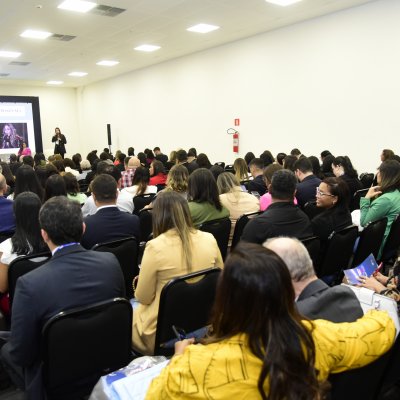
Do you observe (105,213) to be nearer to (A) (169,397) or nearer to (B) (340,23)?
(A) (169,397)

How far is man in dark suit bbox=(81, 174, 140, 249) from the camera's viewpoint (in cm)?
293

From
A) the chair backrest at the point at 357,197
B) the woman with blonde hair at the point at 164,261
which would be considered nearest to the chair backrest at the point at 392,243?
the chair backrest at the point at 357,197

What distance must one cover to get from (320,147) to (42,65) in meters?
9.34

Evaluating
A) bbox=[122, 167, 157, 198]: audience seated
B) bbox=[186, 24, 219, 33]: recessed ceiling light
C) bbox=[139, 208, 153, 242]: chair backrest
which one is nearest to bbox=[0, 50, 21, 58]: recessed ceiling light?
bbox=[186, 24, 219, 33]: recessed ceiling light

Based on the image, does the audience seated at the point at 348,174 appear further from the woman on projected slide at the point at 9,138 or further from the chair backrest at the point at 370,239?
the woman on projected slide at the point at 9,138

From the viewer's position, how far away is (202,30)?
891cm

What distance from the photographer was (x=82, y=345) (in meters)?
1.71

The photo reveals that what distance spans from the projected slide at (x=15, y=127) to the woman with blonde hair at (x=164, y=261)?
14.7 meters

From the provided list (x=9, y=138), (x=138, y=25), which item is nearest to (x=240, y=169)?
(x=138, y=25)

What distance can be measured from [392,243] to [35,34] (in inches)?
341

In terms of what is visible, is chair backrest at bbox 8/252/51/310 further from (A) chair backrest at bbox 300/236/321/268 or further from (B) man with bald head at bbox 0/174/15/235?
(A) chair backrest at bbox 300/236/321/268

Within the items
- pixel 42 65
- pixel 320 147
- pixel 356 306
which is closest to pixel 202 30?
pixel 320 147

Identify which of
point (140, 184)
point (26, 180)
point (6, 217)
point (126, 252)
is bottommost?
point (126, 252)

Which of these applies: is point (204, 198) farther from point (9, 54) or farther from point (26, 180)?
point (9, 54)
